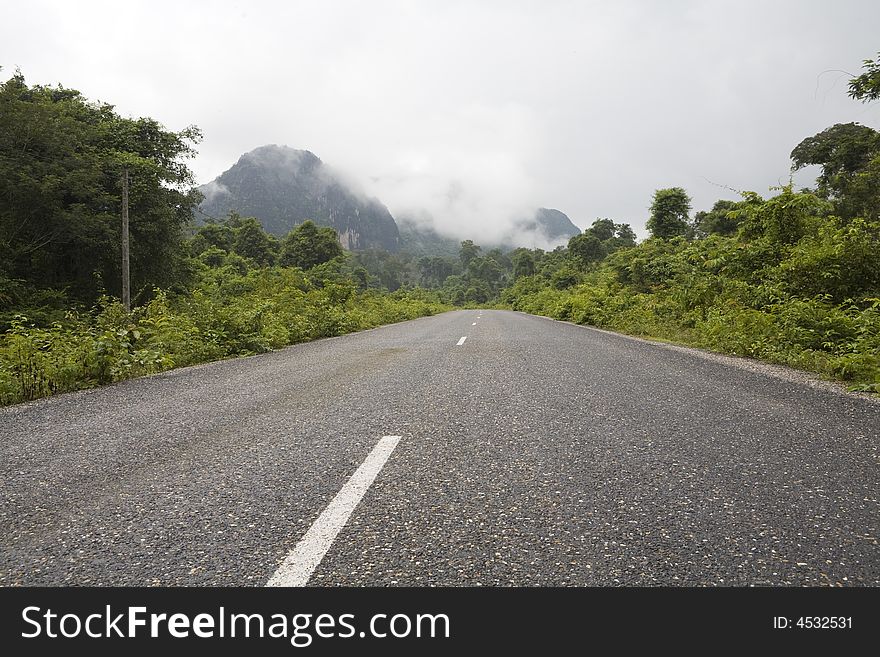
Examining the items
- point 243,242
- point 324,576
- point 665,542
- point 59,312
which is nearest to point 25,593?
point 324,576

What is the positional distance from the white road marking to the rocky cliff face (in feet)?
507

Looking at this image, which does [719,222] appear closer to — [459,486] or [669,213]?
[669,213]

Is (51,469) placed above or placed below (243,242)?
below

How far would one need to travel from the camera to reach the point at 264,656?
149 cm

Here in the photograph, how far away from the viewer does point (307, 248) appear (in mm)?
52688

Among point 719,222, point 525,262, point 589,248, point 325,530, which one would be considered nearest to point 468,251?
point 525,262

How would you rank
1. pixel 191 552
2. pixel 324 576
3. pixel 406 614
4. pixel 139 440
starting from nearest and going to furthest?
1. pixel 406 614
2. pixel 324 576
3. pixel 191 552
4. pixel 139 440

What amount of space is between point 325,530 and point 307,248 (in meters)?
53.8

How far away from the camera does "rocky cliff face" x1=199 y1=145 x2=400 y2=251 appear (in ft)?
503

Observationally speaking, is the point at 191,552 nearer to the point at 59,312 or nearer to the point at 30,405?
the point at 30,405

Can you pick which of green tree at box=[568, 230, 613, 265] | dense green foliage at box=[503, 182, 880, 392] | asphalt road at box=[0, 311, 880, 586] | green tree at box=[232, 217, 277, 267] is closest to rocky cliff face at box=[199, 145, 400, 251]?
green tree at box=[232, 217, 277, 267]

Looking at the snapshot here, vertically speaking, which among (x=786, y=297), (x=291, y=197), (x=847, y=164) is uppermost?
(x=291, y=197)

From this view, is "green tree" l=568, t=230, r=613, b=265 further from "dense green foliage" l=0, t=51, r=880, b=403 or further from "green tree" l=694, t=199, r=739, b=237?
"dense green foliage" l=0, t=51, r=880, b=403

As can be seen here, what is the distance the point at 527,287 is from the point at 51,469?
186ft
